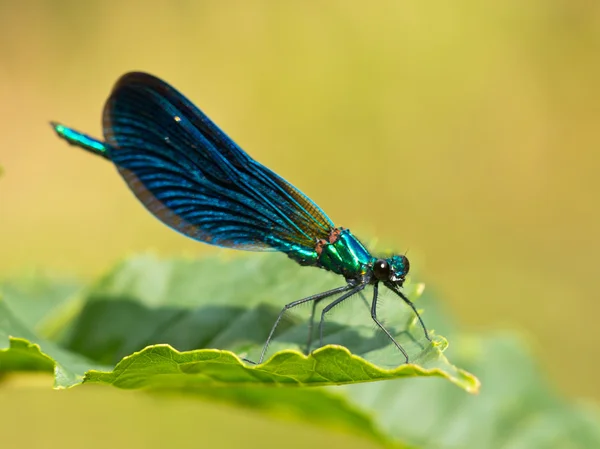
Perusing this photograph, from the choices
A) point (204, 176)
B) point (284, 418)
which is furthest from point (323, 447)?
point (204, 176)

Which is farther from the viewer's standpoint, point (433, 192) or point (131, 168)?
point (433, 192)

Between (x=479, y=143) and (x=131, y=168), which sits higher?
(x=479, y=143)

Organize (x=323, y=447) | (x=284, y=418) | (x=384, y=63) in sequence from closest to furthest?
(x=284, y=418) → (x=323, y=447) → (x=384, y=63)

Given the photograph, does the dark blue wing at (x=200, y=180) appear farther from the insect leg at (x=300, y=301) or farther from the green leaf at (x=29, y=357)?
the green leaf at (x=29, y=357)

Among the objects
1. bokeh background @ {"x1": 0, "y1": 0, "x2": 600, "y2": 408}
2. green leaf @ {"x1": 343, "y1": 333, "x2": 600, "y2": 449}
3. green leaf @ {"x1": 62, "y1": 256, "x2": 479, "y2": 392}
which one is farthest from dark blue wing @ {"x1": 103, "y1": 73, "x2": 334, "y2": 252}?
bokeh background @ {"x1": 0, "y1": 0, "x2": 600, "y2": 408}

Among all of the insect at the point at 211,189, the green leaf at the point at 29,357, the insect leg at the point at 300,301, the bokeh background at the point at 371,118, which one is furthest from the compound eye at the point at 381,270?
the bokeh background at the point at 371,118

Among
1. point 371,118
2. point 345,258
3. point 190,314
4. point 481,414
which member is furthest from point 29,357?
point 371,118

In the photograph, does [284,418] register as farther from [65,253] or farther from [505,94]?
[505,94]
